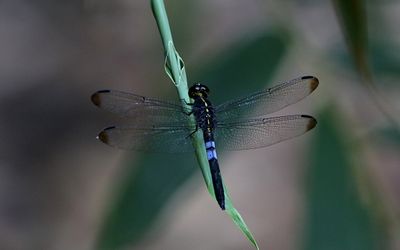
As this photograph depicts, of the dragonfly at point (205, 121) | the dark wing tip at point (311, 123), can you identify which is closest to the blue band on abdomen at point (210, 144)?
the dragonfly at point (205, 121)

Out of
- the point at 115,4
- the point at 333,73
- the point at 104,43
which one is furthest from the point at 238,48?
the point at 104,43

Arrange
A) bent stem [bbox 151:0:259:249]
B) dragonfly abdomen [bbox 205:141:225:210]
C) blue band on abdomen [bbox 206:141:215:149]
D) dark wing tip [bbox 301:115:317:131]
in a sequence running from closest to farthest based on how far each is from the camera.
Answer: bent stem [bbox 151:0:259:249]
dragonfly abdomen [bbox 205:141:225:210]
dark wing tip [bbox 301:115:317:131]
blue band on abdomen [bbox 206:141:215:149]

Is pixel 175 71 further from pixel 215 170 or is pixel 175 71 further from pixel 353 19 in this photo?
pixel 215 170

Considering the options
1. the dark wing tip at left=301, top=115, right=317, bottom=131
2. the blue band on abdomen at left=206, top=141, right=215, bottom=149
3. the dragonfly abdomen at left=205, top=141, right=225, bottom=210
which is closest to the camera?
the dragonfly abdomen at left=205, top=141, right=225, bottom=210

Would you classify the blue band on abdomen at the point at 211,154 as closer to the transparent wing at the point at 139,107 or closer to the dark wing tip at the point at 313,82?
the transparent wing at the point at 139,107

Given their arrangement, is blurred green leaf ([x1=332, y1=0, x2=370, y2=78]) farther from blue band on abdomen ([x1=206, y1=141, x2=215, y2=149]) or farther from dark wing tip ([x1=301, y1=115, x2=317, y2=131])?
blue band on abdomen ([x1=206, y1=141, x2=215, y2=149])

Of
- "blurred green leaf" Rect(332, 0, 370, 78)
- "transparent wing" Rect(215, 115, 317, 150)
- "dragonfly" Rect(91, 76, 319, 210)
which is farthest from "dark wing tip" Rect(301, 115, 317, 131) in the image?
"blurred green leaf" Rect(332, 0, 370, 78)

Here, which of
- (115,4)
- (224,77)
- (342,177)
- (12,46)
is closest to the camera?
(342,177)

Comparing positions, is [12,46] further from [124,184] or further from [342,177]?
[342,177]
